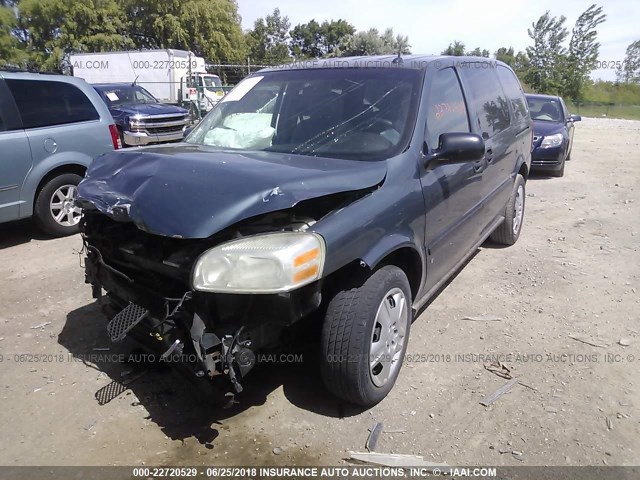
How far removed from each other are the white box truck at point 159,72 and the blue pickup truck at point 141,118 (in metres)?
8.76

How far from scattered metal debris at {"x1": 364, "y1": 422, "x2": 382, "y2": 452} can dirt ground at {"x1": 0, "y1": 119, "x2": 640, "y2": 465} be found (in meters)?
0.04

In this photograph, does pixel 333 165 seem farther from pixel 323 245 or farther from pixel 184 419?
pixel 184 419

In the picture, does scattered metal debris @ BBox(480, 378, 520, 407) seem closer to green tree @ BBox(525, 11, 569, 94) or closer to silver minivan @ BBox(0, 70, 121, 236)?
silver minivan @ BBox(0, 70, 121, 236)

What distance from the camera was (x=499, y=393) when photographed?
3180 millimetres

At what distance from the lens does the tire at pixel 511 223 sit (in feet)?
18.2

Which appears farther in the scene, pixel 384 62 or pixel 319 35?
pixel 319 35

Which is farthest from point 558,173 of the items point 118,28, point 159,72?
→ point 118,28

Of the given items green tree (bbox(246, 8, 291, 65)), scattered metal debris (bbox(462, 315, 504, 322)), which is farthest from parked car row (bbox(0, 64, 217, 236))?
green tree (bbox(246, 8, 291, 65))

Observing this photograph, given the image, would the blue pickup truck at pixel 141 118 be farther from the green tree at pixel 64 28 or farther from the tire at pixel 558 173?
the green tree at pixel 64 28

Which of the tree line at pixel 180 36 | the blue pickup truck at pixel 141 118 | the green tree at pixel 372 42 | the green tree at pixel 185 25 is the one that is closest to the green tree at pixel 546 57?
the tree line at pixel 180 36

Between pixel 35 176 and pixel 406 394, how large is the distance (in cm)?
488

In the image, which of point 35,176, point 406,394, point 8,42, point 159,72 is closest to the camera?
point 406,394

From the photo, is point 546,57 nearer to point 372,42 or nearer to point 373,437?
point 372,42

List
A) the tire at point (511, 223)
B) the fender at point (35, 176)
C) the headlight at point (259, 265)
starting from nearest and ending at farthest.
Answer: the headlight at point (259, 265)
the tire at point (511, 223)
the fender at point (35, 176)
